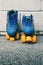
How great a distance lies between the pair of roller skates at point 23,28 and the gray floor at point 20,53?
0.19 ft

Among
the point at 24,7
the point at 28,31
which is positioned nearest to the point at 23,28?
the point at 28,31

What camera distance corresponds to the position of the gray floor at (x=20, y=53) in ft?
4.93

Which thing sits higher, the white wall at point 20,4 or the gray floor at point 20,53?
the white wall at point 20,4

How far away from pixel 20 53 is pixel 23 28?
0.95 ft

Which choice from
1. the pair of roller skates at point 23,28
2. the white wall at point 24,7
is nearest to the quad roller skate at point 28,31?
the pair of roller skates at point 23,28

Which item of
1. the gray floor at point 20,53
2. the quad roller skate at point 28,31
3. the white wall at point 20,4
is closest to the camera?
the gray floor at point 20,53

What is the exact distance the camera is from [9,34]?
5.91ft

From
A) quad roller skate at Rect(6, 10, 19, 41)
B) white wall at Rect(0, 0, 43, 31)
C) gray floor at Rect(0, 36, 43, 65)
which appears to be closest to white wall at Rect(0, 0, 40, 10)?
white wall at Rect(0, 0, 43, 31)

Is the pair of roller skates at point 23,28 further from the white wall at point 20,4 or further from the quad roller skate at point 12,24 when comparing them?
the white wall at point 20,4

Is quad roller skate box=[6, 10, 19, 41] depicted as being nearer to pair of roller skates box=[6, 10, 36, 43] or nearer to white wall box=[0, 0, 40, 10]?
pair of roller skates box=[6, 10, 36, 43]

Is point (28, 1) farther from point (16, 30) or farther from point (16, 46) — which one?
point (16, 46)

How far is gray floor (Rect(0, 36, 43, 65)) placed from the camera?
4.93 feet

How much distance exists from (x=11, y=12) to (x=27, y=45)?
318 mm

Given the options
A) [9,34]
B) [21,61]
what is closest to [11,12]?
[9,34]
